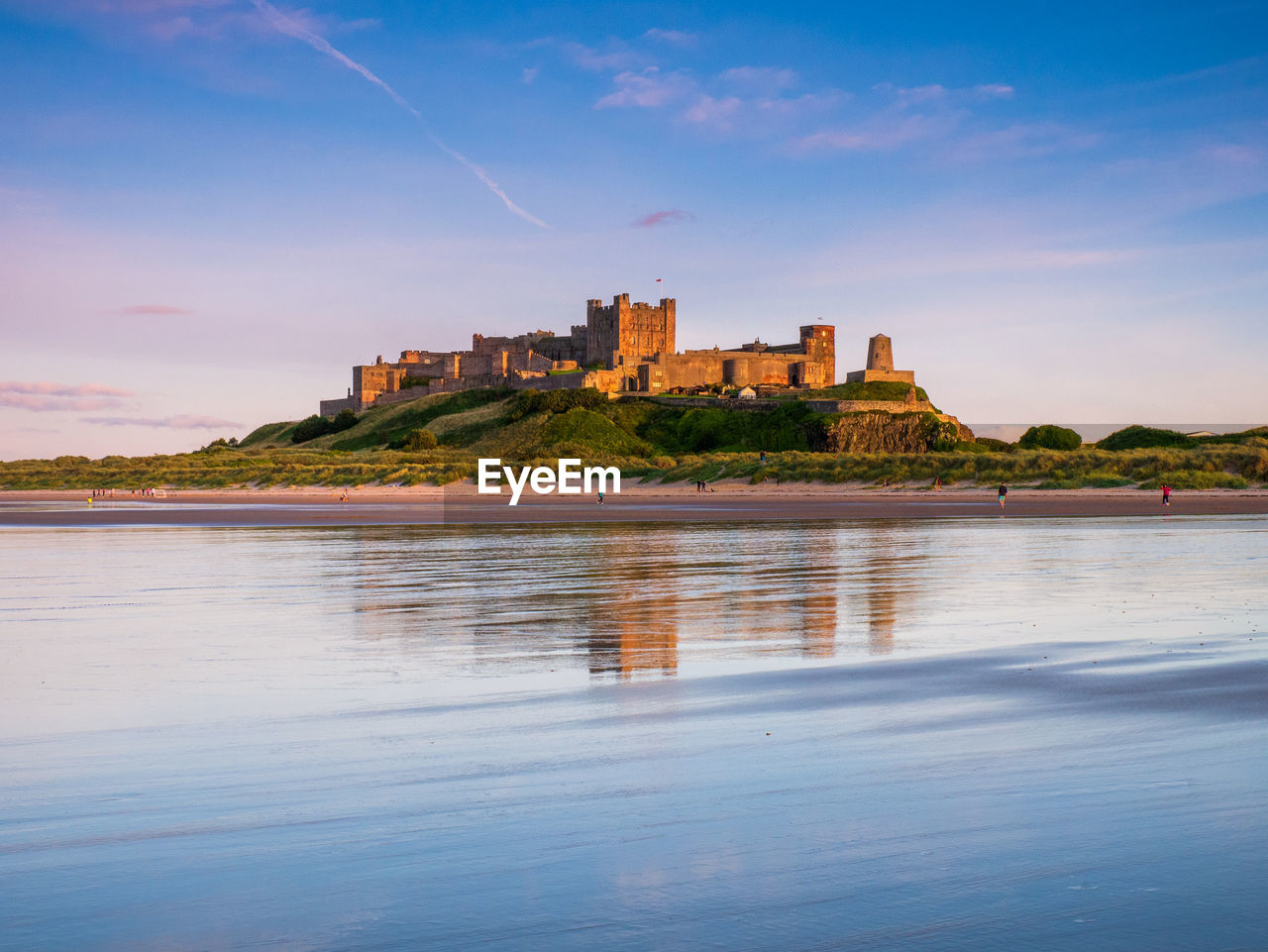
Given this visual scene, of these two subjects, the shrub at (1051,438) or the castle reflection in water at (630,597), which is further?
the shrub at (1051,438)

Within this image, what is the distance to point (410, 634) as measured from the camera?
9.63 meters

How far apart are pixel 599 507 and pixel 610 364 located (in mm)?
74059

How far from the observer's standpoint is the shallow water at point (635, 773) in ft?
11.4

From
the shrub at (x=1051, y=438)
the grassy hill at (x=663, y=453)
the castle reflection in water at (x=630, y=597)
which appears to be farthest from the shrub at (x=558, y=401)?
the castle reflection in water at (x=630, y=597)

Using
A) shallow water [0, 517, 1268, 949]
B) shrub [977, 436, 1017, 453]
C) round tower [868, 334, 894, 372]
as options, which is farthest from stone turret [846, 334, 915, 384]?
shallow water [0, 517, 1268, 949]

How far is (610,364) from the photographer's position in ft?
365

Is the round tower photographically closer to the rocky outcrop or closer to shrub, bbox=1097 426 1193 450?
the rocky outcrop

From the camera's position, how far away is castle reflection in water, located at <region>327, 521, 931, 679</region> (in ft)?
28.9

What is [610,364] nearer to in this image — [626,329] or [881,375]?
[626,329]

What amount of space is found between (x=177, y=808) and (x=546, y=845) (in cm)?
166

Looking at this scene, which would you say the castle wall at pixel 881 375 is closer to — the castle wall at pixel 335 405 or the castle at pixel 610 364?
the castle at pixel 610 364

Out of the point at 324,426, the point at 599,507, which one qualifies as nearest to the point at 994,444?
the point at 599,507

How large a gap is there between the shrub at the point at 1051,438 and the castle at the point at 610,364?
1948 centimetres

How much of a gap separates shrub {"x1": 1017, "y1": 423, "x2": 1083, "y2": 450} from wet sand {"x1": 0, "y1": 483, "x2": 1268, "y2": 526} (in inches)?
1307
